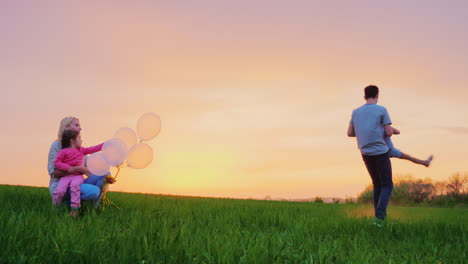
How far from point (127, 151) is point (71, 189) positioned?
3.43ft

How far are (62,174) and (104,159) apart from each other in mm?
814

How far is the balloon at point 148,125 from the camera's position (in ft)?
20.5

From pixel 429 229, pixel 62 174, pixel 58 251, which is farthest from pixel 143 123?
pixel 429 229

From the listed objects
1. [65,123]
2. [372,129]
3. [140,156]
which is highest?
[372,129]

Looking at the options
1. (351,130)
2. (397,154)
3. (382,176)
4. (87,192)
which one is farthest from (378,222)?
(87,192)

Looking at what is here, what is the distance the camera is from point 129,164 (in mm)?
6277

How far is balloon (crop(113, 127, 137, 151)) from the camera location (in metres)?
6.48

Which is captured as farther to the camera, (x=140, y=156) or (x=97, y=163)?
(x=140, y=156)

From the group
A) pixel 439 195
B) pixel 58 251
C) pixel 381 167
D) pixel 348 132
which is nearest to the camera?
pixel 58 251

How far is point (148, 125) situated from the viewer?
6246 mm

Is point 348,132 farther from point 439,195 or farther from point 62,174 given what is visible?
point 439,195

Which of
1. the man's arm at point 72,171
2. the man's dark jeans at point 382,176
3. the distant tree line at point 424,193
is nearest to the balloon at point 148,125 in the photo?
the man's arm at point 72,171

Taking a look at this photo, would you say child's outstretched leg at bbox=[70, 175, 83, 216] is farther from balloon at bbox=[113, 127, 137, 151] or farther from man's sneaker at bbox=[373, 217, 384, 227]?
man's sneaker at bbox=[373, 217, 384, 227]

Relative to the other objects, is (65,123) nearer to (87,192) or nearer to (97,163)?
(97,163)
